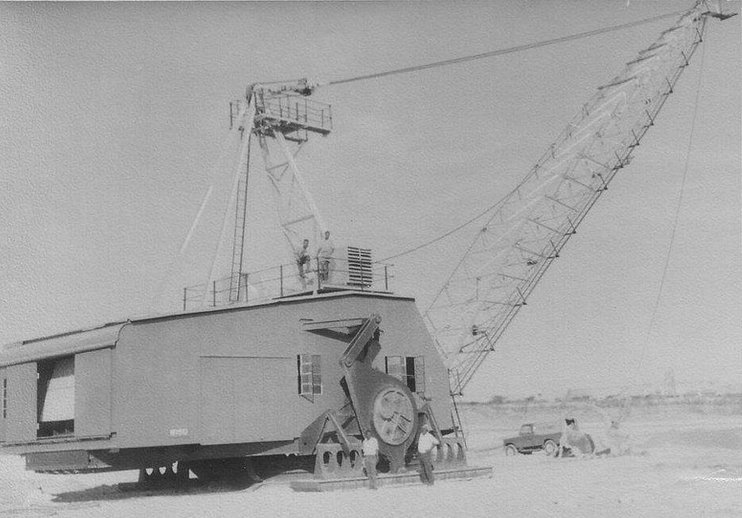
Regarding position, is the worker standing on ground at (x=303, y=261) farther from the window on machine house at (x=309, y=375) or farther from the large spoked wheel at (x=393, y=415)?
the large spoked wheel at (x=393, y=415)

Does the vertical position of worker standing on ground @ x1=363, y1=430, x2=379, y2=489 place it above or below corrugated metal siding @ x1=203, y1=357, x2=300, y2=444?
below

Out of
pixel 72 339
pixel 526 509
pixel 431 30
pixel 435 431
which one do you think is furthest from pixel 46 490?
pixel 431 30

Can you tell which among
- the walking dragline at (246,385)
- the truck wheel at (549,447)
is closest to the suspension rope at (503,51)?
the walking dragline at (246,385)

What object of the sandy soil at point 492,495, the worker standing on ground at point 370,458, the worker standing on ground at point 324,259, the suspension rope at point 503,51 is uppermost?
the suspension rope at point 503,51

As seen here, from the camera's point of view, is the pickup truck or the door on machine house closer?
the door on machine house

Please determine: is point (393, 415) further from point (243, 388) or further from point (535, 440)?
point (535, 440)

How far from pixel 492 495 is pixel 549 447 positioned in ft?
47.4

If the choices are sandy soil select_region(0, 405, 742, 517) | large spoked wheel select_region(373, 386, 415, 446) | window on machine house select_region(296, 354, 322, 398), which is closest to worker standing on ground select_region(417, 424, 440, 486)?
sandy soil select_region(0, 405, 742, 517)

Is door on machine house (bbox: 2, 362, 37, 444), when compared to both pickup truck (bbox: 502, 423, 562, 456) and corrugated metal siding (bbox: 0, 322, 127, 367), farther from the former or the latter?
pickup truck (bbox: 502, 423, 562, 456)

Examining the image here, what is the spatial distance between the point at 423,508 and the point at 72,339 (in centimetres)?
863

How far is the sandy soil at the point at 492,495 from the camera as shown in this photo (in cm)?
1491

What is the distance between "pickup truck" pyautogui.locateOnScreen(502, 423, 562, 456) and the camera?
102ft

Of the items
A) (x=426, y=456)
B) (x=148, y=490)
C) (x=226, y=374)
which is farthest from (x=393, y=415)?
(x=148, y=490)

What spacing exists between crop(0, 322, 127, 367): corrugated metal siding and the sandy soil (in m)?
3.15
